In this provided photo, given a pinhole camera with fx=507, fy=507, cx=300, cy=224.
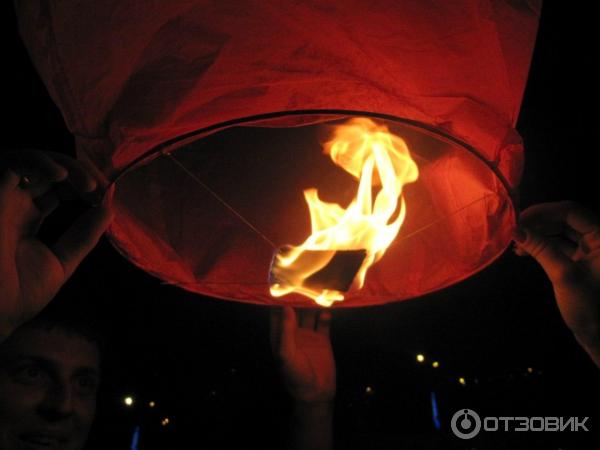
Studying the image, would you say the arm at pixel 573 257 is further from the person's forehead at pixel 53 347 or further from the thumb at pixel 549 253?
the person's forehead at pixel 53 347

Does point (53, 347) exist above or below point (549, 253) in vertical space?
below

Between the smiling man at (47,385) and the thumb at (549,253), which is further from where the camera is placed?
the smiling man at (47,385)

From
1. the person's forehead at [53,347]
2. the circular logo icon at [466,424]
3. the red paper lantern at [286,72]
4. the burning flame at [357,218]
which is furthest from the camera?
the circular logo icon at [466,424]

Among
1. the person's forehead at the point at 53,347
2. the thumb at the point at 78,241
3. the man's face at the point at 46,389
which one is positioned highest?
the thumb at the point at 78,241

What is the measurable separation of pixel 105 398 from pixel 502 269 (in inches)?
84.5

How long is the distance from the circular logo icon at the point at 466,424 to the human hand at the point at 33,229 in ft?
6.02

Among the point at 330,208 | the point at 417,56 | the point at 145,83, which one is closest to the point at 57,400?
the point at 330,208

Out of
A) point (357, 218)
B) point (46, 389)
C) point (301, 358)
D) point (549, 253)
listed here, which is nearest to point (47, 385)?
point (46, 389)

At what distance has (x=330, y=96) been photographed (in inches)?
38.1

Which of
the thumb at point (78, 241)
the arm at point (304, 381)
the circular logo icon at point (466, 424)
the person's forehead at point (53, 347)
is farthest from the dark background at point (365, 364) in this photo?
the thumb at point (78, 241)

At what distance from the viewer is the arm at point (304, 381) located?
210 centimetres

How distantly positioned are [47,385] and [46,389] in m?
0.02

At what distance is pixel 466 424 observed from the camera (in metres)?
2.41

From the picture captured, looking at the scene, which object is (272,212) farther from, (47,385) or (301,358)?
(47,385)
